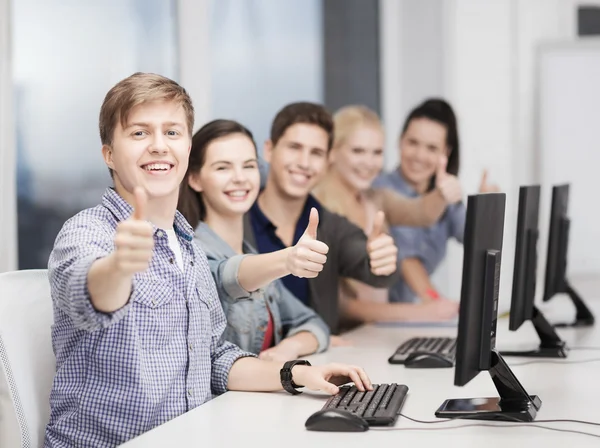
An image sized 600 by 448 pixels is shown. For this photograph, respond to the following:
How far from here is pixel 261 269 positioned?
2170mm

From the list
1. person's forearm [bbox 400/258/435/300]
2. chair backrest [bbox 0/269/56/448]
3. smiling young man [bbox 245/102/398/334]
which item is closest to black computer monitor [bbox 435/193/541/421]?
chair backrest [bbox 0/269/56/448]

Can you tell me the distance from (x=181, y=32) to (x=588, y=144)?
8.33ft

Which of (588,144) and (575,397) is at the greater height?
(588,144)

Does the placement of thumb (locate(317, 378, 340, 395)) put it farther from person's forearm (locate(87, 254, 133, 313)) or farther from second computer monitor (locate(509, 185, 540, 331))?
second computer monitor (locate(509, 185, 540, 331))

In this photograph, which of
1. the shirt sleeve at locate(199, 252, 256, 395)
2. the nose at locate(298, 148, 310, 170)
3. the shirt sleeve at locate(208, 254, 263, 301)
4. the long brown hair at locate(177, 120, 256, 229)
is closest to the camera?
the shirt sleeve at locate(199, 252, 256, 395)

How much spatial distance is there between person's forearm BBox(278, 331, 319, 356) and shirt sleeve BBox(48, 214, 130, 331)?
0.88m

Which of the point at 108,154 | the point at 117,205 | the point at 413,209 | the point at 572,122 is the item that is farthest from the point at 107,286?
the point at 572,122

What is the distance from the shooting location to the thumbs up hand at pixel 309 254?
1.95 metres

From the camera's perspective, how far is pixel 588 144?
503cm

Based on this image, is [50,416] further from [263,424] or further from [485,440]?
[485,440]

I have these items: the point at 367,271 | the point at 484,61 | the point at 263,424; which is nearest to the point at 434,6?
the point at 484,61

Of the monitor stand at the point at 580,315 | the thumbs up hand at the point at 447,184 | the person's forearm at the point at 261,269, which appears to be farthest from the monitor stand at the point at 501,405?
the thumbs up hand at the point at 447,184

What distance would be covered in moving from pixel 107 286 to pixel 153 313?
1.03ft

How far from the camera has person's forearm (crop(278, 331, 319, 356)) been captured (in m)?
2.55
